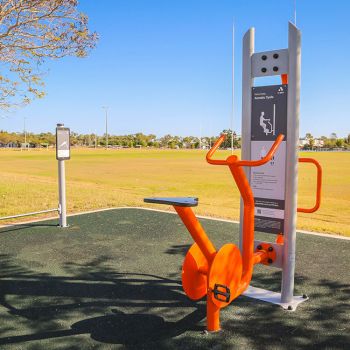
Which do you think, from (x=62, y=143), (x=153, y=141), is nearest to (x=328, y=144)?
(x=153, y=141)

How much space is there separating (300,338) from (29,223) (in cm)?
528

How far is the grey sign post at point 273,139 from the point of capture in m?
3.41

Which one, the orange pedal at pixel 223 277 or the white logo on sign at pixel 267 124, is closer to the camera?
the orange pedal at pixel 223 277

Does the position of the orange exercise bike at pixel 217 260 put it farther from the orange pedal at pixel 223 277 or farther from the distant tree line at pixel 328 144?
the distant tree line at pixel 328 144

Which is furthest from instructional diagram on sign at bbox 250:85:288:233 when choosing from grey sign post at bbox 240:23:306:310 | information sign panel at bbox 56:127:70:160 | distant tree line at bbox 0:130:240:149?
distant tree line at bbox 0:130:240:149

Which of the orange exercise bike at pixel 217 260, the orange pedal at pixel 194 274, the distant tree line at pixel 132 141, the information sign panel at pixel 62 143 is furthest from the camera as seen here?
the distant tree line at pixel 132 141

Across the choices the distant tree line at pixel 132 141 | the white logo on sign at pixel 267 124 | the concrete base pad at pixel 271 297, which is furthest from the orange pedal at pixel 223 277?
the distant tree line at pixel 132 141

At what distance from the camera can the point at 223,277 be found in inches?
117

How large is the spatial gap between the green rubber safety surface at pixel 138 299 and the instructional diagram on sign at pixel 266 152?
82cm

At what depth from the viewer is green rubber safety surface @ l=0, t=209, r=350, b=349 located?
9.63ft

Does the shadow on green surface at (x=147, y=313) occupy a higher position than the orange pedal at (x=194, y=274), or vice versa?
the orange pedal at (x=194, y=274)

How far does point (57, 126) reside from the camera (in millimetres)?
6230

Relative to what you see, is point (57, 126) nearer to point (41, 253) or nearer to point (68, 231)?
point (68, 231)

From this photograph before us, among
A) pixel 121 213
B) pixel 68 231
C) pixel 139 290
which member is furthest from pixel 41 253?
pixel 121 213
